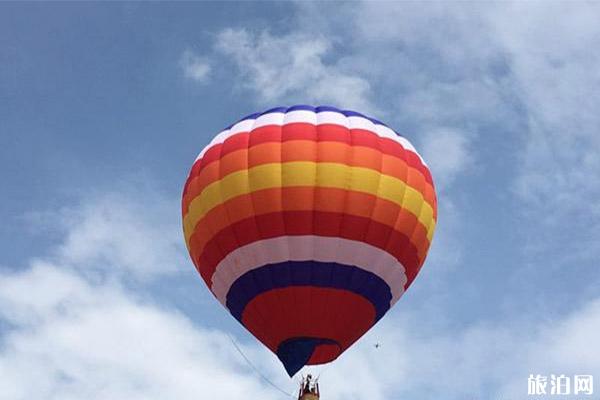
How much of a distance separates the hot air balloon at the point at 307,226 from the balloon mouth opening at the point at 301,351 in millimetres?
25

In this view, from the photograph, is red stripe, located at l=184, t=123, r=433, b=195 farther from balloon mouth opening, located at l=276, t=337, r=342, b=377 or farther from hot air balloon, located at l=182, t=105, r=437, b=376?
balloon mouth opening, located at l=276, t=337, r=342, b=377

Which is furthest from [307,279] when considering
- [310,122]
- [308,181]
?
[310,122]

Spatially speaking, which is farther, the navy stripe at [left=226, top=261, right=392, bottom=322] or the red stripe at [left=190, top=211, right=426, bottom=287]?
the navy stripe at [left=226, top=261, right=392, bottom=322]

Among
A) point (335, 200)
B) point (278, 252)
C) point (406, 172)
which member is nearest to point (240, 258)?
point (278, 252)

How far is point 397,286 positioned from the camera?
86.4ft

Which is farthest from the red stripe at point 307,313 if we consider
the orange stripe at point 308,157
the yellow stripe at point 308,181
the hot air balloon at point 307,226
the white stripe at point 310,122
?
the white stripe at point 310,122

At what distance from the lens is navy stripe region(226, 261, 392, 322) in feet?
81.5

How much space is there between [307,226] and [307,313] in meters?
2.22

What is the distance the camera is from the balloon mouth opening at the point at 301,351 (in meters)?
25.2

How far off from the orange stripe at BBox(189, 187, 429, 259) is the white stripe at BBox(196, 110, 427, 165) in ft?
6.85

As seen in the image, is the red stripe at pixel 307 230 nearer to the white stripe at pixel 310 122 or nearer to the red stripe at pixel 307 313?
the red stripe at pixel 307 313

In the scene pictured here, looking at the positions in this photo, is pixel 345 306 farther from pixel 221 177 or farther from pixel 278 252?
pixel 221 177

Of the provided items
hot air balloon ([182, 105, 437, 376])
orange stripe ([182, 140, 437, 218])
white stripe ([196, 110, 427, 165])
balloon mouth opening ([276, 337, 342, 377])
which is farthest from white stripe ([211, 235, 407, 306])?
white stripe ([196, 110, 427, 165])

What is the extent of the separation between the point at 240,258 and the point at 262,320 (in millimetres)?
1740
